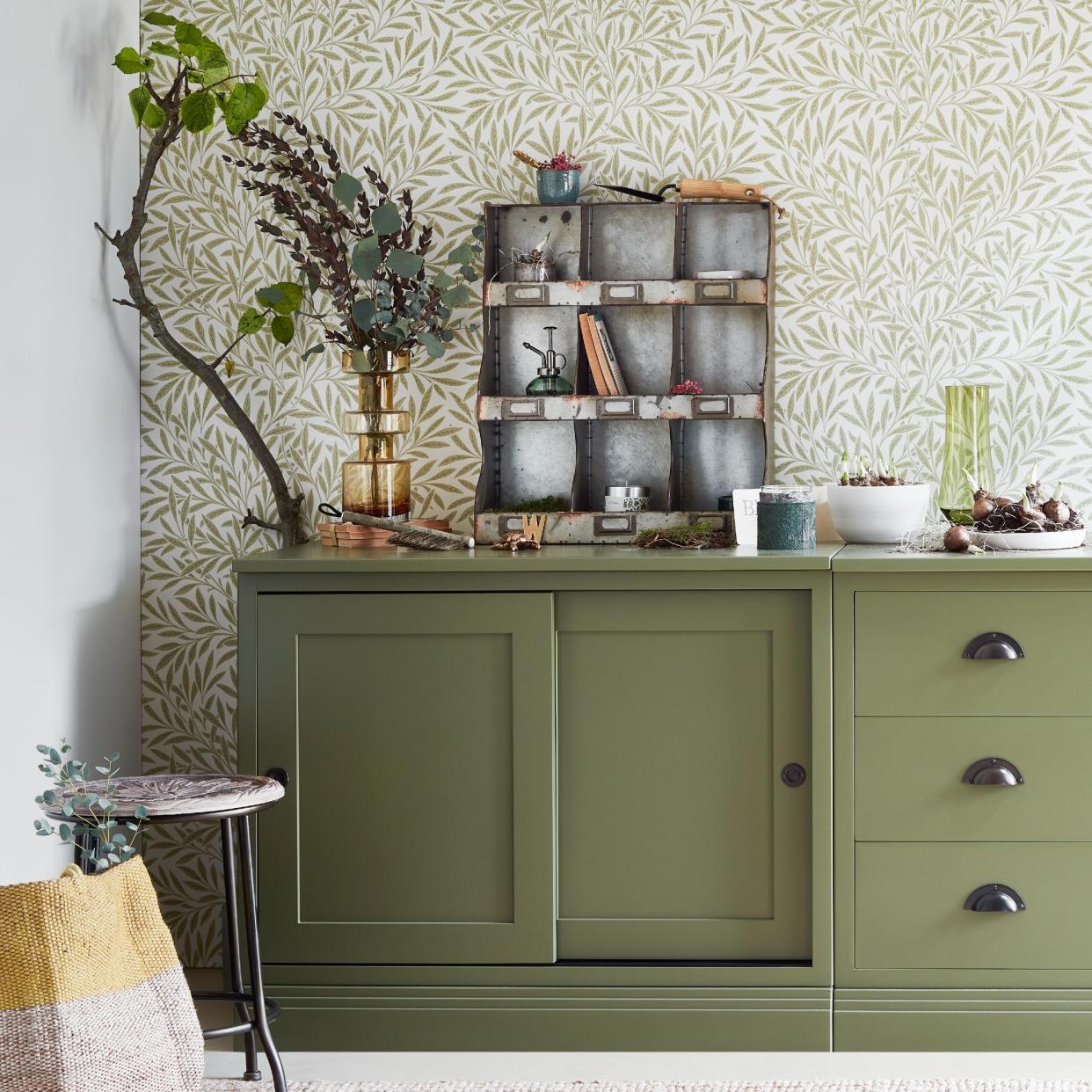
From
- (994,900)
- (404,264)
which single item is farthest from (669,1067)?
(404,264)

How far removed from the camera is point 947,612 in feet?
7.14

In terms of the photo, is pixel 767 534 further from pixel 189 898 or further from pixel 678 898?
pixel 189 898

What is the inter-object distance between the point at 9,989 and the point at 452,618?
92 centimetres

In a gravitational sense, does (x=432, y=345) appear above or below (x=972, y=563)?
above

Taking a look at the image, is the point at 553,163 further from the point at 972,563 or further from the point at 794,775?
the point at 794,775

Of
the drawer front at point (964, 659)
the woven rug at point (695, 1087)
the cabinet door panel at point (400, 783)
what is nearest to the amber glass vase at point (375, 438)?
the cabinet door panel at point (400, 783)

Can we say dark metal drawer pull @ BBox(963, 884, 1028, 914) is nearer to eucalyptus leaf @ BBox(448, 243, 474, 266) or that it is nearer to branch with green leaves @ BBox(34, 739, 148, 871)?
branch with green leaves @ BBox(34, 739, 148, 871)

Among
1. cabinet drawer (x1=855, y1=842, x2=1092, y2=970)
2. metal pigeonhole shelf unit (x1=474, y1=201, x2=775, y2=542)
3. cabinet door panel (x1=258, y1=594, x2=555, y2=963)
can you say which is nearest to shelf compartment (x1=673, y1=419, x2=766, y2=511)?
metal pigeonhole shelf unit (x1=474, y1=201, x2=775, y2=542)

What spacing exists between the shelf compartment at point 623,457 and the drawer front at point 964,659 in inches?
24.9

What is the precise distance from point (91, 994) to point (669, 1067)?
1057 mm

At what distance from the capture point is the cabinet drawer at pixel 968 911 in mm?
2170

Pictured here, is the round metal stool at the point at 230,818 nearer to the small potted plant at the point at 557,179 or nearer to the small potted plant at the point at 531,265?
the small potted plant at the point at 531,265

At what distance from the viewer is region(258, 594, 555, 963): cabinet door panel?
2215 mm

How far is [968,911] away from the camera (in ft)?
7.18
